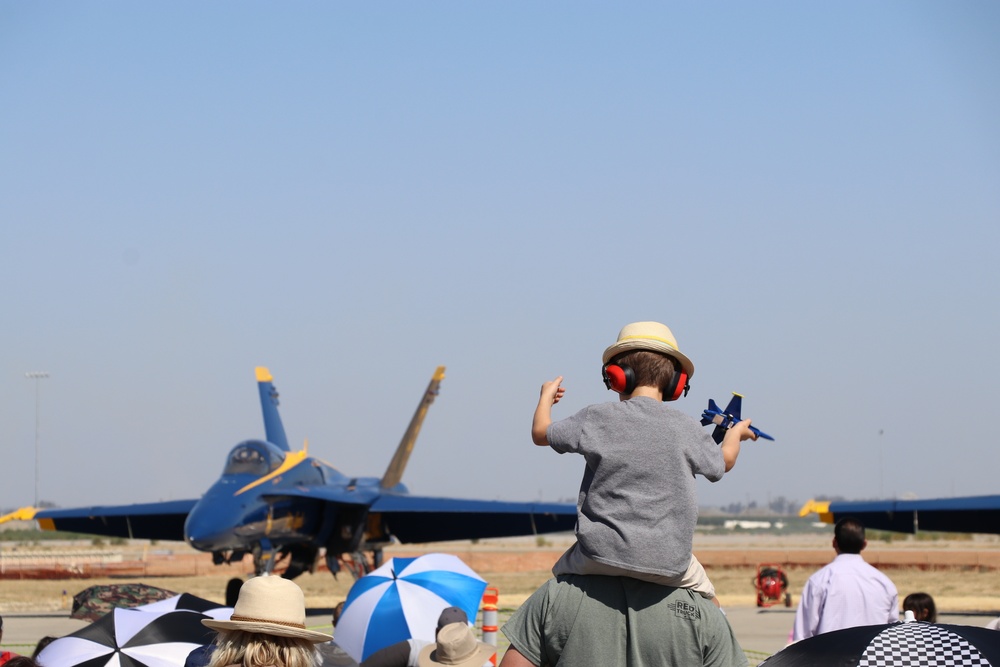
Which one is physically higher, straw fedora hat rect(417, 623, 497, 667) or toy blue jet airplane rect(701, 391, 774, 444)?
toy blue jet airplane rect(701, 391, 774, 444)

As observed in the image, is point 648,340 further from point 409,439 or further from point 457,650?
point 409,439

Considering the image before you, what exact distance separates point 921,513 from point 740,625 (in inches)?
393

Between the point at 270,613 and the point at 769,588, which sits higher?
the point at 270,613

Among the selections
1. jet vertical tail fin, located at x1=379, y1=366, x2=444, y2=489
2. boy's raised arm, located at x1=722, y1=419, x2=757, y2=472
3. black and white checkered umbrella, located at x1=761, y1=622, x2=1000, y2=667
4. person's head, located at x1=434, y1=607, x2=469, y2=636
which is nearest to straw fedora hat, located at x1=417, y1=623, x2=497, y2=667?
person's head, located at x1=434, y1=607, x2=469, y2=636

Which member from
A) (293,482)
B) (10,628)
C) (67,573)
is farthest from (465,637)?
(67,573)

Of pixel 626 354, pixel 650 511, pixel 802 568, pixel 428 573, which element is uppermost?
pixel 626 354

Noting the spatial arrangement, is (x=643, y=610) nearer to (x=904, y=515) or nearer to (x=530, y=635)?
(x=530, y=635)

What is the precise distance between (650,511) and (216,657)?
112 cm

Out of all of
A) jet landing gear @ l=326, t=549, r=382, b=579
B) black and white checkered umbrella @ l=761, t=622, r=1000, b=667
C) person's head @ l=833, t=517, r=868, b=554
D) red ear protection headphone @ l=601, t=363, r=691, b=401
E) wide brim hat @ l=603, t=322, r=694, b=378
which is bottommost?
jet landing gear @ l=326, t=549, r=382, b=579

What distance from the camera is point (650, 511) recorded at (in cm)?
298

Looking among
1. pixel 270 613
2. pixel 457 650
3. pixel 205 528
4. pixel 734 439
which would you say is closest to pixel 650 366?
pixel 734 439

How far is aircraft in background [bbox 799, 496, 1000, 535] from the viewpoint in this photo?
2520cm

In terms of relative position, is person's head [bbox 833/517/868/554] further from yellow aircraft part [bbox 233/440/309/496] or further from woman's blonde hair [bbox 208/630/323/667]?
yellow aircraft part [bbox 233/440/309/496]

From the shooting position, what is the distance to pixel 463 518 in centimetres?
2925
